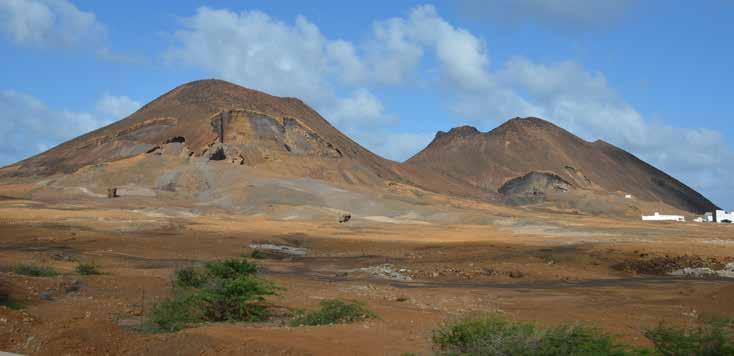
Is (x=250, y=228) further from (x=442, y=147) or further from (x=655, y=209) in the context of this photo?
(x=442, y=147)

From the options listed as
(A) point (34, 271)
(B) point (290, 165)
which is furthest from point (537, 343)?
(B) point (290, 165)

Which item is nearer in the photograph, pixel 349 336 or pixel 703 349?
pixel 703 349

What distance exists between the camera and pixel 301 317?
42.2 feet

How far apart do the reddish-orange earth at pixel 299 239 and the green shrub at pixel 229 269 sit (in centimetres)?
100

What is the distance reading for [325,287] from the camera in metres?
20.2

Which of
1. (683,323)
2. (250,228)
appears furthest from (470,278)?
(250,228)

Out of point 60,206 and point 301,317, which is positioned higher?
point 60,206

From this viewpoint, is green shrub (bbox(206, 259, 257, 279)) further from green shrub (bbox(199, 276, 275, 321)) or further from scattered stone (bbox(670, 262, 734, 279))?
scattered stone (bbox(670, 262, 734, 279))

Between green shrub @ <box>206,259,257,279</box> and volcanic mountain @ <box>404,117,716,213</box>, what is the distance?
117629 mm

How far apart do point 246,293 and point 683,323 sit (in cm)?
765

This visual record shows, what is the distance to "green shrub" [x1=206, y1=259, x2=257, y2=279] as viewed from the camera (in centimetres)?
1662

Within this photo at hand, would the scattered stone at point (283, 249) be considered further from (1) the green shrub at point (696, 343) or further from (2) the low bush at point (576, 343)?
(1) the green shrub at point (696, 343)

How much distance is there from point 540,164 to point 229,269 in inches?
5141

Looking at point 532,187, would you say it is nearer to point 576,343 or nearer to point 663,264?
point 663,264
